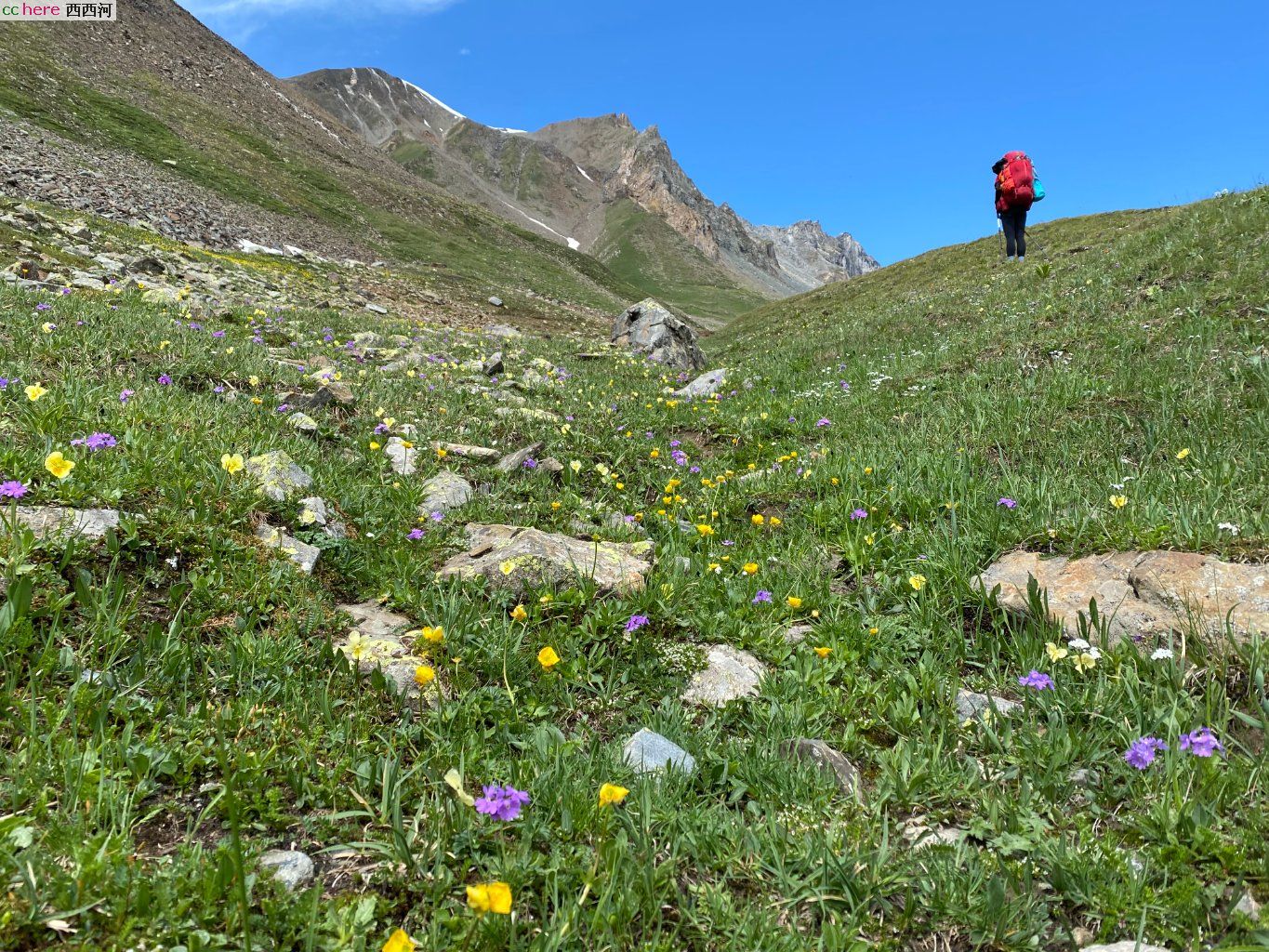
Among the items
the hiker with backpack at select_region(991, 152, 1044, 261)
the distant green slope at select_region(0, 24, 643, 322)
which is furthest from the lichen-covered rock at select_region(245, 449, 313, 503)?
the distant green slope at select_region(0, 24, 643, 322)

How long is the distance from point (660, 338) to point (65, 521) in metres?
18.1

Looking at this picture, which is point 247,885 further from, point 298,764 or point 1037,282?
point 1037,282

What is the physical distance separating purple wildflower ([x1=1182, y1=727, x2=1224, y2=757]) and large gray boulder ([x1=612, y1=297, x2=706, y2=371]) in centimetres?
1695

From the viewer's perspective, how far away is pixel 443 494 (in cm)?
562

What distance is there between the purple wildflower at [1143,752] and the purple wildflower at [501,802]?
91.5 inches

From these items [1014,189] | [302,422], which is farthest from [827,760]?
[1014,189]

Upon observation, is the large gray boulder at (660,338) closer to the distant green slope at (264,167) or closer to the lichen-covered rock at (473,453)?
the lichen-covered rock at (473,453)

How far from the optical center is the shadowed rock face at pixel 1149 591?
3205 mm

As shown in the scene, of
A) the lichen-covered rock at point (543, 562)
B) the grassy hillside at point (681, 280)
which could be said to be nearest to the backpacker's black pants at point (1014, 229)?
the lichen-covered rock at point (543, 562)

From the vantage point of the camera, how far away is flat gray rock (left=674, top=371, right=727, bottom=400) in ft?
41.5

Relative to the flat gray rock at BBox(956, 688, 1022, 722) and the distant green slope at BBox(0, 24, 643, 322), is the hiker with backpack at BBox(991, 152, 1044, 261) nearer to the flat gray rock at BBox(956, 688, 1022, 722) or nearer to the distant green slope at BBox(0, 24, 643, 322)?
the flat gray rock at BBox(956, 688, 1022, 722)

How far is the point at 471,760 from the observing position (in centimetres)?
263

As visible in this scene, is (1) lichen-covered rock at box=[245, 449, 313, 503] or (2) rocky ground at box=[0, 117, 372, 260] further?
(2) rocky ground at box=[0, 117, 372, 260]

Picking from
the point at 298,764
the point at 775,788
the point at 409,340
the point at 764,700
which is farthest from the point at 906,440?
the point at 409,340
